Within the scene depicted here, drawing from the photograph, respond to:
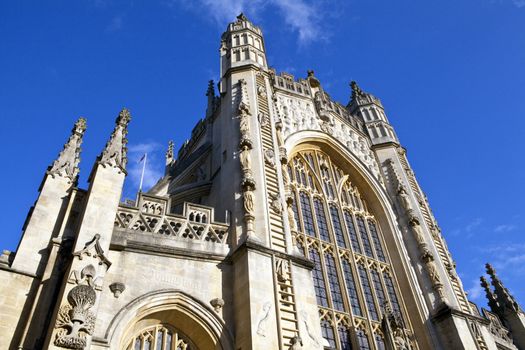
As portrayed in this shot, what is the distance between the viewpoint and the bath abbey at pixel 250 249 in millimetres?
8320

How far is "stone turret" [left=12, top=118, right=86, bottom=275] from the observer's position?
8.41 meters

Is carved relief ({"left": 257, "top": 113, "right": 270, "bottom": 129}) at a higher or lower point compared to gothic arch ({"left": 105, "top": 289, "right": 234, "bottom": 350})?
higher

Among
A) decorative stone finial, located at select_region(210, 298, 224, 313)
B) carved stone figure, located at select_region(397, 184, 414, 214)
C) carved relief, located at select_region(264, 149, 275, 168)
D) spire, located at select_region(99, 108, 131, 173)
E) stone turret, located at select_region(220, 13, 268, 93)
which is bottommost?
decorative stone finial, located at select_region(210, 298, 224, 313)

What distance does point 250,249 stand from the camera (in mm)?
10242

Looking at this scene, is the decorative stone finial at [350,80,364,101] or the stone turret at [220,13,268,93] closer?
the stone turret at [220,13,268,93]

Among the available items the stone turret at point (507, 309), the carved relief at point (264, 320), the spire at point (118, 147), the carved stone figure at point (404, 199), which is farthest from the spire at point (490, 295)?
the spire at point (118, 147)

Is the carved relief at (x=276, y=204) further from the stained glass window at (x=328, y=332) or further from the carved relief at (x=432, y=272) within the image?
the carved relief at (x=432, y=272)

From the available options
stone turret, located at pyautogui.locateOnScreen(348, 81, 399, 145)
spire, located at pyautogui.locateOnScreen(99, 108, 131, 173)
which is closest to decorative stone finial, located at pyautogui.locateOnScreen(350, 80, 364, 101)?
stone turret, located at pyautogui.locateOnScreen(348, 81, 399, 145)

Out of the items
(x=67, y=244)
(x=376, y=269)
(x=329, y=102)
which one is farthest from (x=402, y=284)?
(x=67, y=244)

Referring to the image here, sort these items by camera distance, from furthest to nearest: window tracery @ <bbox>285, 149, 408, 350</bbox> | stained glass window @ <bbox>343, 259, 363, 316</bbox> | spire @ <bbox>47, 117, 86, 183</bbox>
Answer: stained glass window @ <bbox>343, 259, 363, 316</bbox> → window tracery @ <bbox>285, 149, 408, 350</bbox> → spire @ <bbox>47, 117, 86, 183</bbox>

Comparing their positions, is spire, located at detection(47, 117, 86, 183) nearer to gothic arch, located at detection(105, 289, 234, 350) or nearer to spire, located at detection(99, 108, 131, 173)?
spire, located at detection(99, 108, 131, 173)

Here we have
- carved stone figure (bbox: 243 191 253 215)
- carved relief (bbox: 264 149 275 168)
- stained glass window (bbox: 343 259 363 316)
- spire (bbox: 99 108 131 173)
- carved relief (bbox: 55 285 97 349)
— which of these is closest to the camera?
carved relief (bbox: 55 285 97 349)

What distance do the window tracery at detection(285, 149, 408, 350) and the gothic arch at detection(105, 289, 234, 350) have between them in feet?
11.9

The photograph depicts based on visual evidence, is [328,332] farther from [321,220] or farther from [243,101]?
[243,101]
